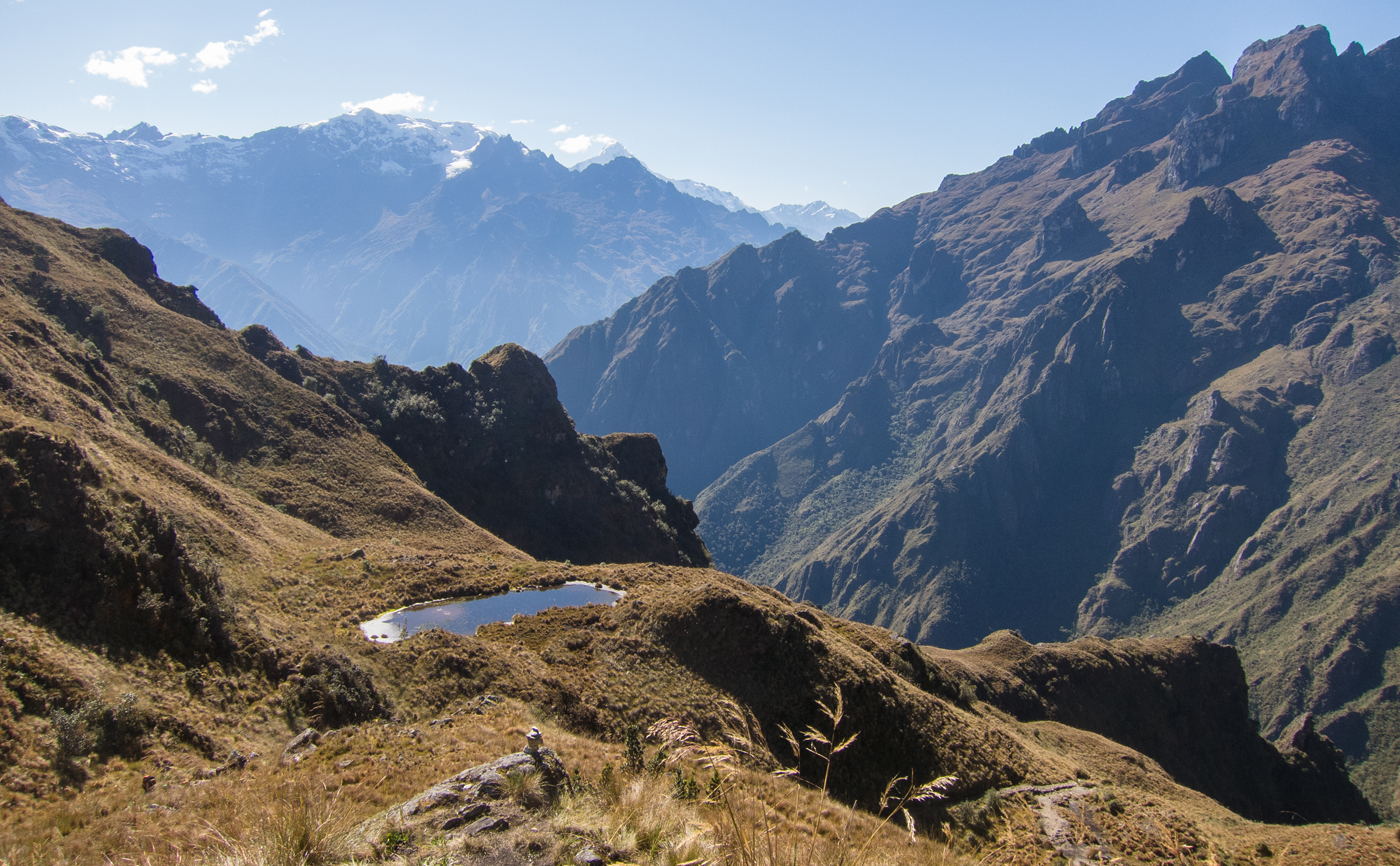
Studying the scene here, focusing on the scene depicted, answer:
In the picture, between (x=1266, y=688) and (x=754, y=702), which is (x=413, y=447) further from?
(x=1266, y=688)

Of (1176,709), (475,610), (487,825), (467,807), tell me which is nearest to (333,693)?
(475,610)

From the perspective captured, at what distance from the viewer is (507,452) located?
79500 millimetres

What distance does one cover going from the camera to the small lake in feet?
98.7

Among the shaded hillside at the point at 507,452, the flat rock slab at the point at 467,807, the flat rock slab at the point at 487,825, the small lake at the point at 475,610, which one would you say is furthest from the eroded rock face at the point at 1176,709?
the flat rock slab at the point at 487,825

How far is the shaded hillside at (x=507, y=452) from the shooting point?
237 feet

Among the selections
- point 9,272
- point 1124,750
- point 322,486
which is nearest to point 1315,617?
point 1124,750

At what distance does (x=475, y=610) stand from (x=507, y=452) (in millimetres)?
47558

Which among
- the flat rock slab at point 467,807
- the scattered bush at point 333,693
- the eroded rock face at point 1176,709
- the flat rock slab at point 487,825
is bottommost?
the eroded rock face at point 1176,709

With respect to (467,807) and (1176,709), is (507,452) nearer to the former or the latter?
(1176,709)

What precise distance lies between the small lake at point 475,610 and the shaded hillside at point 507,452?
36.8 metres

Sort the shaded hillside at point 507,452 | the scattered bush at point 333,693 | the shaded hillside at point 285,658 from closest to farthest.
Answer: the shaded hillside at point 285,658
the scattered bush at point 333,693
the shaded hillside at point 507,452

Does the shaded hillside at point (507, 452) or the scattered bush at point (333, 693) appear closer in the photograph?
the scattered bush at point (333, 693)

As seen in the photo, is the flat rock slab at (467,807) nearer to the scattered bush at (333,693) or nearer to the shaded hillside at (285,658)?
the shaded hillside at (285,658)

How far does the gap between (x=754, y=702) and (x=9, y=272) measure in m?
62.7
